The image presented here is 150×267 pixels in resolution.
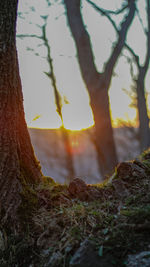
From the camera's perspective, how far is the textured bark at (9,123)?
181cm

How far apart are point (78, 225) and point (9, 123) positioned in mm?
959

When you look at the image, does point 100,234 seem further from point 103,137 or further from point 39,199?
point 103,137

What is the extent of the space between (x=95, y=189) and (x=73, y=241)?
0.63 m

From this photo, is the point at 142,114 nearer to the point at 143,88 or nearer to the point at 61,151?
the point at 143,88

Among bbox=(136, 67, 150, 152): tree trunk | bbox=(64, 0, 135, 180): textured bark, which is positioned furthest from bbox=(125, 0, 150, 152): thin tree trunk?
bbox=(64, 0, 135, 180): textured bark

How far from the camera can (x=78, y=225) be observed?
163 centimetres

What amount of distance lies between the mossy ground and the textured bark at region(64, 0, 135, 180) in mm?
3691

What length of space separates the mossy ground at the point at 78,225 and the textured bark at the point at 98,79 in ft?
12.1

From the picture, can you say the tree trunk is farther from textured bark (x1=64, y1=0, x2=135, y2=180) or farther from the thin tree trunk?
textured bark (x1=64, y1=0, x2=135, y2=180)

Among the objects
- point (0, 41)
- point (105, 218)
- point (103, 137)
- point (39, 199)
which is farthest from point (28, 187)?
point (103, 137)

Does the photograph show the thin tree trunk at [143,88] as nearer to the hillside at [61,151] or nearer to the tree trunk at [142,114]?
the tree trunk at [142,114]

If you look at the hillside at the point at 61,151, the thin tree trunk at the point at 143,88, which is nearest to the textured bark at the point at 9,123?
the thin tree trunk at the point at 143,88

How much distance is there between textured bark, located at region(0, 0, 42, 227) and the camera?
181cm

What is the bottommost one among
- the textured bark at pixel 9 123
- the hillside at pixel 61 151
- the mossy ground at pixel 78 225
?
the hillside at pixel 61 151
